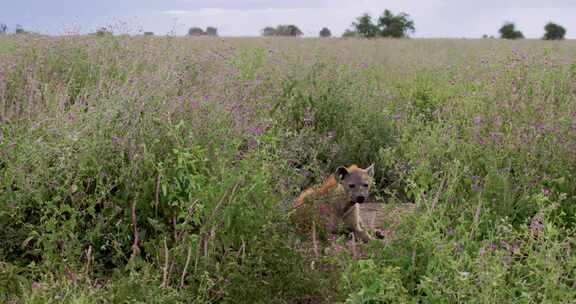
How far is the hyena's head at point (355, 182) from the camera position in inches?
208

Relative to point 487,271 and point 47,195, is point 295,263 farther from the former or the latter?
point 47,195

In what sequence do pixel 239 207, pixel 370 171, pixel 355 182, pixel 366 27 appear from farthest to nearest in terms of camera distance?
1. pixel 366 27
2. pixel 370 171
3. pixel 355 182
4. pixel 239 207

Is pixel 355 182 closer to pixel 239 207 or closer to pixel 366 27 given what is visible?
pixel 239 207

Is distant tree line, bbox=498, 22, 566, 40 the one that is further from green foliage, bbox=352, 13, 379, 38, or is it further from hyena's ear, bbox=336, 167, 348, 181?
hyena's ear, bbox=336, 167, 348, 181

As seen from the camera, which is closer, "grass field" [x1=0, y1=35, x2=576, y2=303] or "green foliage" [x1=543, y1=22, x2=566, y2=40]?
"grass field" [x1=0, y1=35, x2=576, y2=303]

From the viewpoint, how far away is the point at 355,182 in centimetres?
532

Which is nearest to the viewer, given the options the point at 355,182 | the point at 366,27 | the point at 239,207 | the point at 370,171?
the point at 239,207

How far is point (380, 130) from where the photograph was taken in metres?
6.79

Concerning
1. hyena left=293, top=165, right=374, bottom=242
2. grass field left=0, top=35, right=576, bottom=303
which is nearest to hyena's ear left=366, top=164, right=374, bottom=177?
hyena left=293, top=165, right=374, bottom=242

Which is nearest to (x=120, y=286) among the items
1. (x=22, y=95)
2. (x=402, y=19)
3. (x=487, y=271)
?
(x=487, y=271)

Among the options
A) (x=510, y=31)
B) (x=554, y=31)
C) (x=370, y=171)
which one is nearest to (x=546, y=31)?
(x=554, y=31)

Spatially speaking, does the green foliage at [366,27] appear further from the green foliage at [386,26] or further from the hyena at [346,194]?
the hyena at [346,194]

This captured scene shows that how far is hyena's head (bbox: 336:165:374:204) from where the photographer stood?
5273 mm

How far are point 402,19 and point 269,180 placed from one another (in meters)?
48.2
